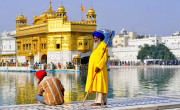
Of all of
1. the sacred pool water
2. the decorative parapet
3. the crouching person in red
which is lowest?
the sacred pool water

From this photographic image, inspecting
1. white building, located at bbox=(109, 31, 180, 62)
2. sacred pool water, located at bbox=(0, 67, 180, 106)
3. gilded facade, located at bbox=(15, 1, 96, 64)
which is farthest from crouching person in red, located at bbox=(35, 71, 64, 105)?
white building, located at bbox=(109, 31, 180, 62)

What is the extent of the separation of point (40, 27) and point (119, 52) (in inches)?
1774

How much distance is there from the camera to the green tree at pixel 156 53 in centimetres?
6925

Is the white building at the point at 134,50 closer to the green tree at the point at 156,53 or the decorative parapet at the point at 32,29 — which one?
the green tree at the point at 156,53

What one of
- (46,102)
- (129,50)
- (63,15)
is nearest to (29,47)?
(63,15)

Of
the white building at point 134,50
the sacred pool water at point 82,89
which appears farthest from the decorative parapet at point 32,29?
the white building at point 134,50

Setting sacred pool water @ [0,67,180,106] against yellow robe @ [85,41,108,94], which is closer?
yellow robe @ [85,41,108,94]

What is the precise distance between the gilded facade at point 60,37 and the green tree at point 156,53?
33211mm

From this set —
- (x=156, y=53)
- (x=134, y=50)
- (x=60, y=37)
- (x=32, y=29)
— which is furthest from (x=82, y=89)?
(x=134, y=50)

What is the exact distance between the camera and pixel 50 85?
816cm

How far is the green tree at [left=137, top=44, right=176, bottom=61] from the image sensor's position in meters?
69.2

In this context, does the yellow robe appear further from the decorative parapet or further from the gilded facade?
the decorative parapet

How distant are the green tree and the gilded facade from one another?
109 feet

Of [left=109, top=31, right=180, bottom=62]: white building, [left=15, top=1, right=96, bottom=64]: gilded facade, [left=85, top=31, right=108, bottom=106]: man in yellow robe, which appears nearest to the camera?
[left=85, top=31, right=108, bottom=106]: man in yellow robe
